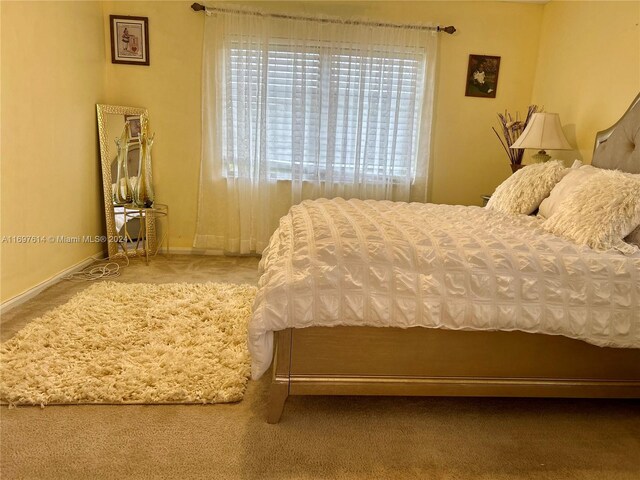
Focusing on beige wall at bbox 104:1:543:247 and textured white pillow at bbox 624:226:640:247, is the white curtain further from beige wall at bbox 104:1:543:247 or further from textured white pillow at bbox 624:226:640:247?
textured white pillow at bbox 624:226:640:247

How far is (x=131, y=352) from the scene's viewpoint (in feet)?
6.61

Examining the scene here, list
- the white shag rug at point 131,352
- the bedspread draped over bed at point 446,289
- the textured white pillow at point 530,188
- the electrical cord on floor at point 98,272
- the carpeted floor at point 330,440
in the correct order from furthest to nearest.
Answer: the electrical cord on floor at point 98,272 < the textured white pillow at point 530,188 < the white shag rug at point 131,352 < the bedspread draped over bed at point 446,289 < the carpeted floor at point 330,440

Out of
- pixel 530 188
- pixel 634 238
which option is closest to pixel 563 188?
pixel 530 188

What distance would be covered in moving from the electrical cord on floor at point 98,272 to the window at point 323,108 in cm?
123

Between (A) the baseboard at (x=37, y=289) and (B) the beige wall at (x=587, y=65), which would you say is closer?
(A) the baseboard at (x=37, y=289)

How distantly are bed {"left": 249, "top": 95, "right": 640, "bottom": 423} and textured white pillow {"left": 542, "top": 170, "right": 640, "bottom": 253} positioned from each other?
136 millimetres

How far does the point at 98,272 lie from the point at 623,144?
3.76 metres

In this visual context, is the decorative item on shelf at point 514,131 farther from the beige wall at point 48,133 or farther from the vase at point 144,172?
the beige wall at point 48,133

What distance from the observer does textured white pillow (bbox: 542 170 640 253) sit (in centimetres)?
182

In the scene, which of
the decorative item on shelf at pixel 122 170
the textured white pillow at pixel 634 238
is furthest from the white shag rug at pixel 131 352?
the textured white pillow at pixel 634 238

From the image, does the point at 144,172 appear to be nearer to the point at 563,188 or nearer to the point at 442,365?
the point at 442,365

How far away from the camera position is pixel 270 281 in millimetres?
1541

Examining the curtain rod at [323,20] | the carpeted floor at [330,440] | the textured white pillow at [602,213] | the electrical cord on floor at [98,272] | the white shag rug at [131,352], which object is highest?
the curtain rod at [323,20]

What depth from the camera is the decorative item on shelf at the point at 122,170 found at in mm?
3641
